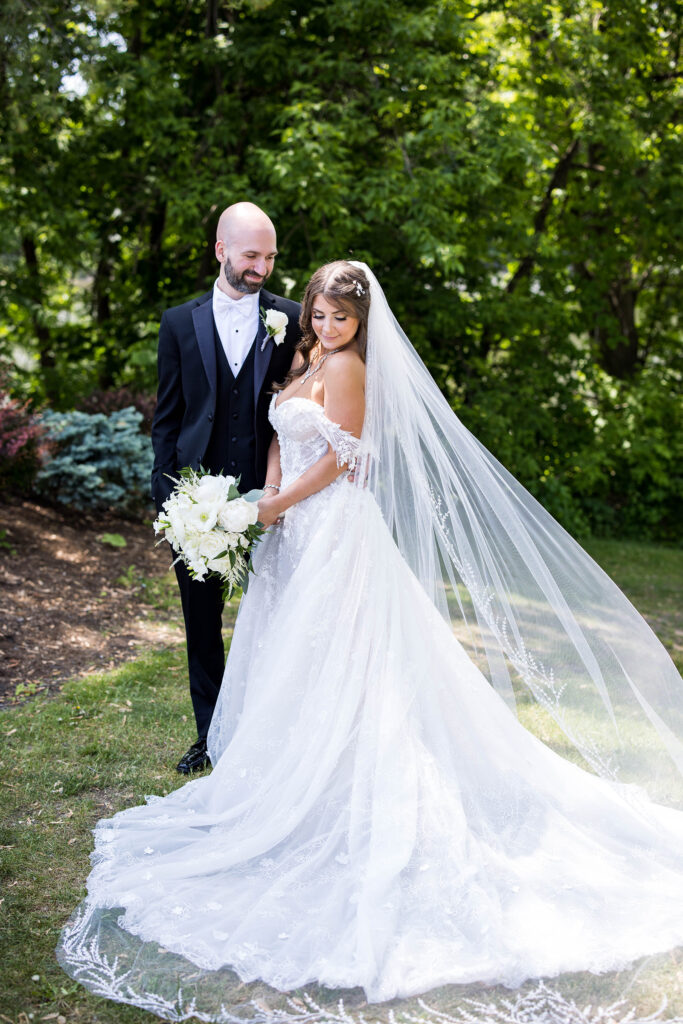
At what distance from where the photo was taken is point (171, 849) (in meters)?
3.19

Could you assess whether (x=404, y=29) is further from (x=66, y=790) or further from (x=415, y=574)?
(x=66, y=790)

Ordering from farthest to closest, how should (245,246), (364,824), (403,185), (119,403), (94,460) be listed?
(119,403) < (94,460) < (403,185) < (245,246) < (364,824)

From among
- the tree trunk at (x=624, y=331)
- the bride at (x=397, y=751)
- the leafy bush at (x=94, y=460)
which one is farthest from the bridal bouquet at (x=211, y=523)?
the tree trunk at (x=624, y=331)

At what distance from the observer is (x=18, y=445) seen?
694cm

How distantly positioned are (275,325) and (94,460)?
4.64m

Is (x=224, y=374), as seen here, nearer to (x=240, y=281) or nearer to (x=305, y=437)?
(x=240, y=281)

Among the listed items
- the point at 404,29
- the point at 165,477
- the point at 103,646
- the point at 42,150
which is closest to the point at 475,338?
the point at 404,29

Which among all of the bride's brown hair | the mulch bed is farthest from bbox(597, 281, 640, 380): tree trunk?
the bride's brown hair

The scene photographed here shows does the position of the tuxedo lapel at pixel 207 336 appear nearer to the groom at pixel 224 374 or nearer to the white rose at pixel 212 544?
the groom at pixel 224 374

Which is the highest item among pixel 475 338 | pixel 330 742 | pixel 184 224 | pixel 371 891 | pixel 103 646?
pixel 184 224

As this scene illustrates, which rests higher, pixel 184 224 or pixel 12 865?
pixel 184 224

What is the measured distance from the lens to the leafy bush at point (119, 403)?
8.55 metres

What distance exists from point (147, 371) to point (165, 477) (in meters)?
5.13

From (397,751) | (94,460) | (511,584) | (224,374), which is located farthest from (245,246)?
(94,460)
